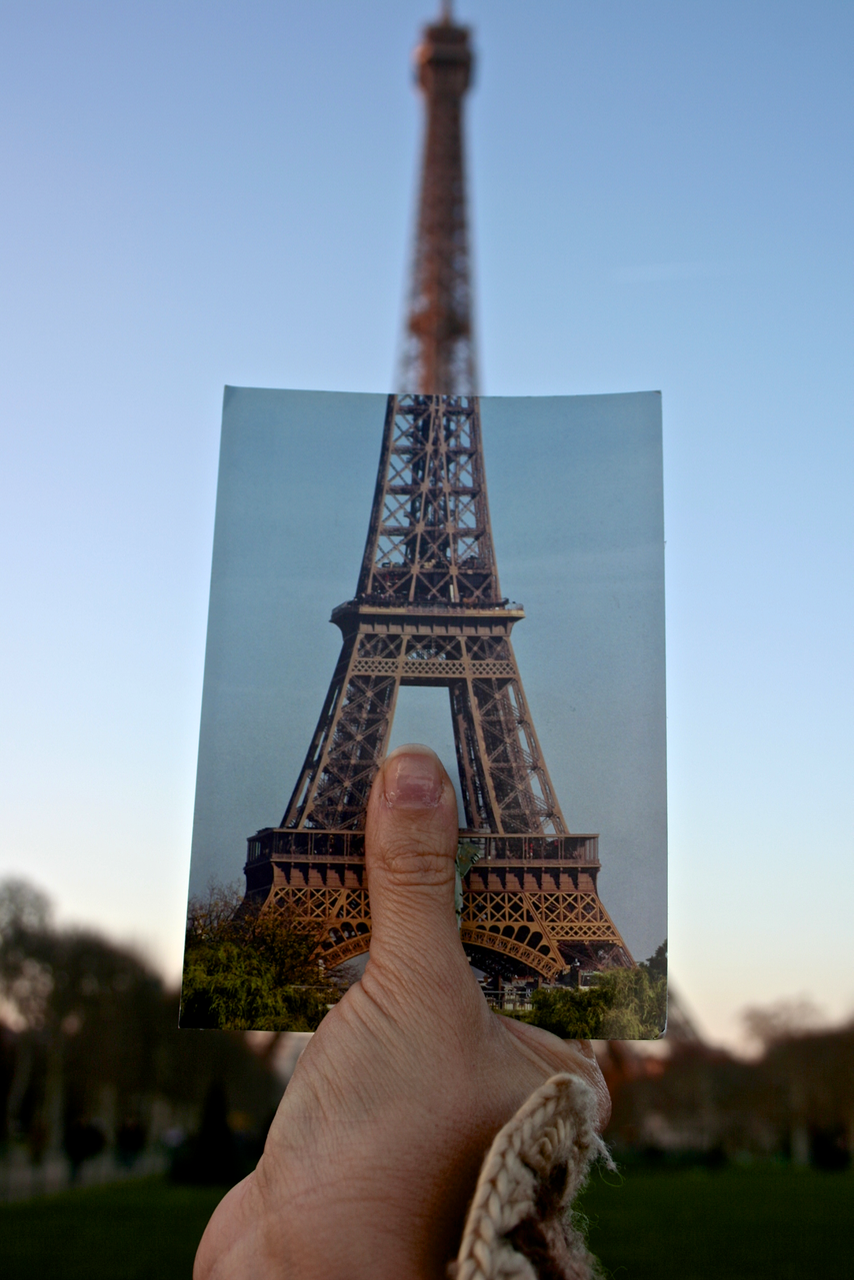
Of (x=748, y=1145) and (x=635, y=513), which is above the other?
(x=635, y=513)

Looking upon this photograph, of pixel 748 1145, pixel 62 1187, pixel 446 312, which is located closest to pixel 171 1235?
pixel 62 1187

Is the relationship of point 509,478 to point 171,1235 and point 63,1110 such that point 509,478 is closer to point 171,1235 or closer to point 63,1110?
point 171,1235

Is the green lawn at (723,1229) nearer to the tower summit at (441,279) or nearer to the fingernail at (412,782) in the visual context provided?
the fingernail at (412,782)

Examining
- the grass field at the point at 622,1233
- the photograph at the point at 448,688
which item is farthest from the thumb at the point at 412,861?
the grass field at the point at 622,1233

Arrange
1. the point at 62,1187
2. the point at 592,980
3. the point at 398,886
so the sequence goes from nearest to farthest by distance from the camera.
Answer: the point at 398,886, the point at 592,980, the point at 62,1187

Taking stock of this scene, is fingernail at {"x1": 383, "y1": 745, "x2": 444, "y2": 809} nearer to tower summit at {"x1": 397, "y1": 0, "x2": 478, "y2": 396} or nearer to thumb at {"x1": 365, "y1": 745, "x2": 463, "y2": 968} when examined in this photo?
thumb at {"x1": 365, "y1": 745, "x2": 463, "y2": 968}

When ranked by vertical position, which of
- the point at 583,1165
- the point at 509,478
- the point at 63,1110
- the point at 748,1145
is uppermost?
the point at 509,478
